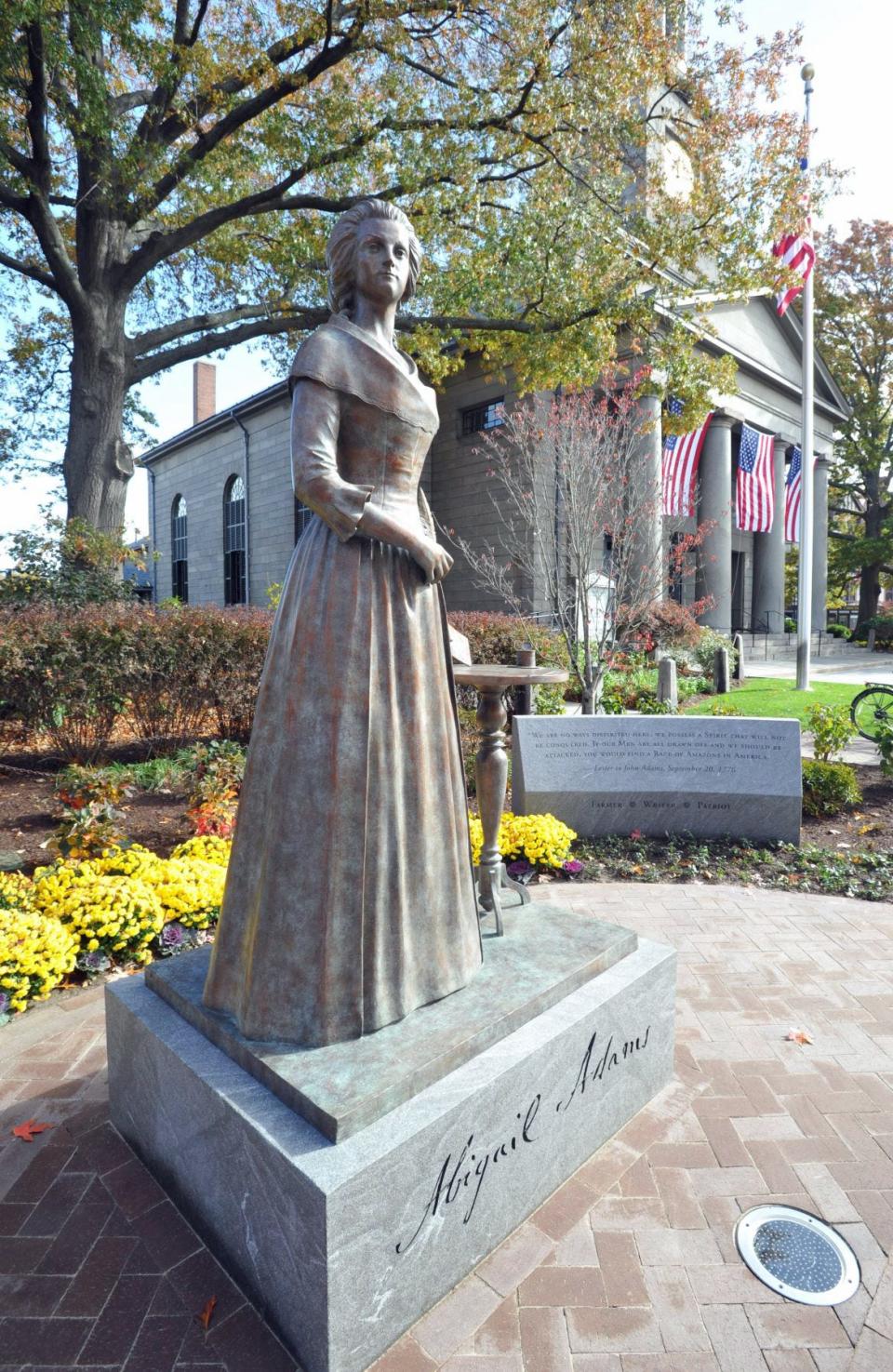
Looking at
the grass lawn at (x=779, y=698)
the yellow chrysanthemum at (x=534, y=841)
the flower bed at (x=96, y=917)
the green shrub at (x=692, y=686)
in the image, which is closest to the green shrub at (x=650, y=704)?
the grass lawn at (x=779, y=698)

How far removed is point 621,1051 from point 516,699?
8302 millimetres

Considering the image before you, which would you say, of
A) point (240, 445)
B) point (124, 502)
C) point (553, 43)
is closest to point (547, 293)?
point (553, 43)

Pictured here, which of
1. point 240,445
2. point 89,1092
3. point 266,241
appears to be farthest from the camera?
point 240,445

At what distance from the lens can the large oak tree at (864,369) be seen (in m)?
35.3

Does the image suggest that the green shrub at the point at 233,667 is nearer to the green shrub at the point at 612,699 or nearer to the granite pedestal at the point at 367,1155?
the green shrub at the point at 612,699

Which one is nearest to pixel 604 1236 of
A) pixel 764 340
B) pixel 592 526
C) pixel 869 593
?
pixel 592 526

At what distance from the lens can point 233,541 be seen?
29.8 m

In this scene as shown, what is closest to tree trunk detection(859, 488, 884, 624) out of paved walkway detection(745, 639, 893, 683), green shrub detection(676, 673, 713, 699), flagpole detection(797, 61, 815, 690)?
paved walkway detection(745, 639, 893, 683)

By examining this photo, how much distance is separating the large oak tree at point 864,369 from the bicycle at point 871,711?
25894 millimetres

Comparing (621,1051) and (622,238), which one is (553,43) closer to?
(622,238)

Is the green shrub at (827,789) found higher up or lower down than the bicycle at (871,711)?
lower down

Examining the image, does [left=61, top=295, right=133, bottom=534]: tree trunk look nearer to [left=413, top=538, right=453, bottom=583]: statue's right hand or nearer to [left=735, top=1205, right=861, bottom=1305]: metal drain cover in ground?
[left=413, top=538, right=453, bottom=583]: statue's right hand

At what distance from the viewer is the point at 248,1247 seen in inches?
81.6

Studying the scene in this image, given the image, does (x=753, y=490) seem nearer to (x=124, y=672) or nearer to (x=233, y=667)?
(x=233, y=667)
